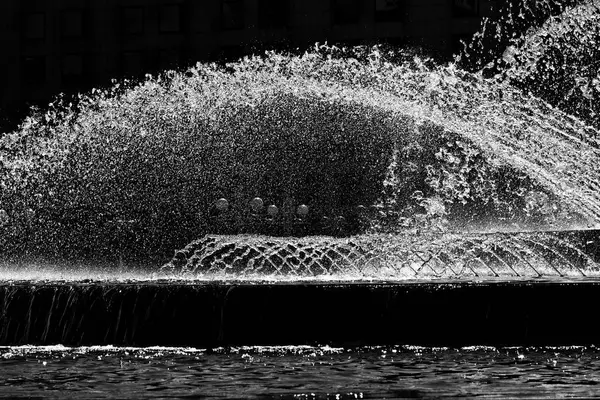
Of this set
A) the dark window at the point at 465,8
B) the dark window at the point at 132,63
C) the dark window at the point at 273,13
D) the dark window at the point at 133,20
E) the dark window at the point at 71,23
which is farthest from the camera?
the dark window at the point at 71,23

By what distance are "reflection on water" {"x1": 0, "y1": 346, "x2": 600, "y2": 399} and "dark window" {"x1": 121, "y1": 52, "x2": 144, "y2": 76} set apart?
50.5 meters

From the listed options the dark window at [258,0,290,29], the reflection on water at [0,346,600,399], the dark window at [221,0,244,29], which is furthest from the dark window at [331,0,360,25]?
the reflection on water at [0,346,600,399]

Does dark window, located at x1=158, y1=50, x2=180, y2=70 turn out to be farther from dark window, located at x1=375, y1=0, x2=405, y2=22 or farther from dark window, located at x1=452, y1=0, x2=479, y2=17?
dark window, located at x1=452, y1=0, x2=479, y2=17

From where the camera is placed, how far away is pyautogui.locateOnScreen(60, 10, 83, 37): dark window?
213 feet

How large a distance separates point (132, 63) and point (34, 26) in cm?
657

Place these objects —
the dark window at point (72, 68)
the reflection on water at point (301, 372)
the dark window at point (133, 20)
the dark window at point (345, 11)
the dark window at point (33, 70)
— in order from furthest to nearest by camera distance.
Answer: the dark window at point (33, 70) < the dark window at point (72, 68) < the dark window at point (133, 20) < the dark window at point (345, 11) < the reflection on water at point (301, 372)

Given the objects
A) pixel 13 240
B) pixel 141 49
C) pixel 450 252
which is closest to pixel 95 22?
pixel 141 49

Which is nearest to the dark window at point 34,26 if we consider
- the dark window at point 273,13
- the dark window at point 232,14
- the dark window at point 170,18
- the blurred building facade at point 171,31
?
the blurred building facade at point 171,31

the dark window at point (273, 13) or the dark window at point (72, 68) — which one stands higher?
the dark window at point (273, 13)

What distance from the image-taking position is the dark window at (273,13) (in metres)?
60.4

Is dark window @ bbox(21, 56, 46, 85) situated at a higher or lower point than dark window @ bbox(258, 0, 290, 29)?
lower

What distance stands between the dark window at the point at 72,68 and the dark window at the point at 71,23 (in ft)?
4.00

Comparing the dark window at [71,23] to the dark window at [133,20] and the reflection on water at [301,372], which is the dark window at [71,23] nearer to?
the dark window at [133,20]

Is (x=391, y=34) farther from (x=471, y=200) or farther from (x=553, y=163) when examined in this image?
(x=553, y=163)
